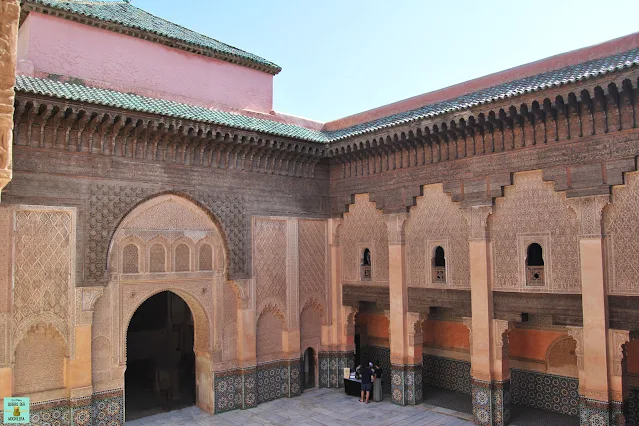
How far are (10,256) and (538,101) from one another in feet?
22.1

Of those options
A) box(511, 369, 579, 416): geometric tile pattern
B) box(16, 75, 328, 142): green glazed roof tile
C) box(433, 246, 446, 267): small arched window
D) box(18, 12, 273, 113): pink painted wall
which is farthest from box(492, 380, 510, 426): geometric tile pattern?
box(18, 12, 273, 113): pink painted wall

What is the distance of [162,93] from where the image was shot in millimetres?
8375

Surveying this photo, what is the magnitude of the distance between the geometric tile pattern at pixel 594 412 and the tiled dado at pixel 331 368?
413 cm

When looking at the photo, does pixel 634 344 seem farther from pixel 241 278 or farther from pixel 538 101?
pixel 241 278

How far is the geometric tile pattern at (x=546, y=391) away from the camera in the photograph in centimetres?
745

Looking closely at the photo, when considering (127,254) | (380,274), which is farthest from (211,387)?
(380,274)

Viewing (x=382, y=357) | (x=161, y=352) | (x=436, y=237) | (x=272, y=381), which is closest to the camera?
(x=436, y=237)

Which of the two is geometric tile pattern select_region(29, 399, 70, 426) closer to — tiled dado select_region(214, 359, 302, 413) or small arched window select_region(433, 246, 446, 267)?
tiled dado select_region(214, 359, 302, 413)

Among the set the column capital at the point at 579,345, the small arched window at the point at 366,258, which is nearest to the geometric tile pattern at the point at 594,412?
the column capital at the point at 579,345

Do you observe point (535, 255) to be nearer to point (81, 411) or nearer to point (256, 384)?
point (256, 384)

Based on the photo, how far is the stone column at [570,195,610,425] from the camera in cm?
606

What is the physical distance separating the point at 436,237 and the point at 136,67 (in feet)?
18.0

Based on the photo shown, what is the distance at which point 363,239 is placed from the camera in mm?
9055

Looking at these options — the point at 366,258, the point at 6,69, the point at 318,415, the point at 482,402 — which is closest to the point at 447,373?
the point at 482,402
